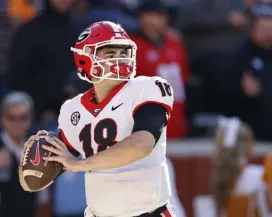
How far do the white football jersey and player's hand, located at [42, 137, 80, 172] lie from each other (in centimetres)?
15

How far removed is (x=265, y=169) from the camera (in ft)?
22.0

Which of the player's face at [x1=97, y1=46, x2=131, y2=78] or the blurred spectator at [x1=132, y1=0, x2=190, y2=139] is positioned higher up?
the player's face at [x1=97, y1=46, x2=131, y2=78]

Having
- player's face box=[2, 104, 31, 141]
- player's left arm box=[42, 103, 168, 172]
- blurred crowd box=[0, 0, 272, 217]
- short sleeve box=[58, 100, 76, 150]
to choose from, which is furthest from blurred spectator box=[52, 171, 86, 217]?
player's left arm box=[42, 103, 168, 172]

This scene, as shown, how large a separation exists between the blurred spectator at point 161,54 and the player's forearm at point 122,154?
364 centimetres

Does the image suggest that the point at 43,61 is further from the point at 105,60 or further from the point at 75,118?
the point at 105,60

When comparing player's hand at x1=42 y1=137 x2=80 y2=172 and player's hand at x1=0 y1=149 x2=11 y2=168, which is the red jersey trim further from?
player's hand at x1=0 y1=149 x2=11 y2=168

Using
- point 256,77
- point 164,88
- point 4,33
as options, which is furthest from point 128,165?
point 4,33

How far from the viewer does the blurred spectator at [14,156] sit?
731 cm

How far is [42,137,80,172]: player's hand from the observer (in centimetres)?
→ 460

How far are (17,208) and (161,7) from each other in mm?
2323

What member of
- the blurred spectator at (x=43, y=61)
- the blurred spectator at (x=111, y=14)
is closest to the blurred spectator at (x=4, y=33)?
the blurred spectator at (x=43, y=61)

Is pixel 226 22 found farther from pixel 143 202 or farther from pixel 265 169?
pixel 143 202

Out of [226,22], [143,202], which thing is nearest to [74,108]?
[143,202]

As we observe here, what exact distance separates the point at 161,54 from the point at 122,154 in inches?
152
